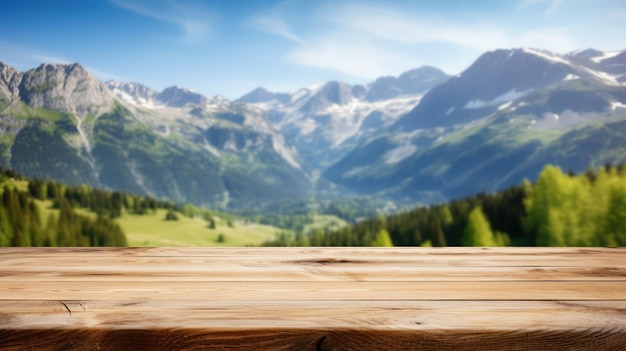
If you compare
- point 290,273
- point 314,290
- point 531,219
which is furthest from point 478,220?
point 314,290

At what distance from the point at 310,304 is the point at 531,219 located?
5466 cm

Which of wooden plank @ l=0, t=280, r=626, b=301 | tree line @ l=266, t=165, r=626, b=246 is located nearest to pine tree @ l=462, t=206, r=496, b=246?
tree line @ l=266, t=165, r=626, b=246

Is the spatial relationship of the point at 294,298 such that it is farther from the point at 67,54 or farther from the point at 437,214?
the point at 437,214

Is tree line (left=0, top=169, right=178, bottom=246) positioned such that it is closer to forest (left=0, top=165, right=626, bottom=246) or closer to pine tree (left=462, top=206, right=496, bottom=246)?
forest (left=0, top=165, right=626, bottom=246)

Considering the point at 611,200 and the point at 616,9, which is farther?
the point at 611,200

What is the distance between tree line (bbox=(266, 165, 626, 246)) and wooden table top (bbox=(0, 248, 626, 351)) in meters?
40.9

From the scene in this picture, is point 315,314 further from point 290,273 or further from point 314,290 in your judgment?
point 290,273

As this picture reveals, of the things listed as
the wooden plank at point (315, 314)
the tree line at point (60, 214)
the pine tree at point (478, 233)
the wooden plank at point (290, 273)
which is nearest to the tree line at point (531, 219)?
the pine tree at point (478, 233)

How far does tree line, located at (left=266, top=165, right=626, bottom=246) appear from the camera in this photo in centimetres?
3903

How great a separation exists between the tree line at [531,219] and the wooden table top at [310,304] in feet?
134

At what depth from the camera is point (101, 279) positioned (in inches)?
90.2

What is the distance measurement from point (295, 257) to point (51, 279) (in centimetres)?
140

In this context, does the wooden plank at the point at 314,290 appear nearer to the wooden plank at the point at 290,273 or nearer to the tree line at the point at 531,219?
the wooden plank at the point at 290,273

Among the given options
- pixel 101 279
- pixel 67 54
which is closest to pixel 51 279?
pixel 101 279
